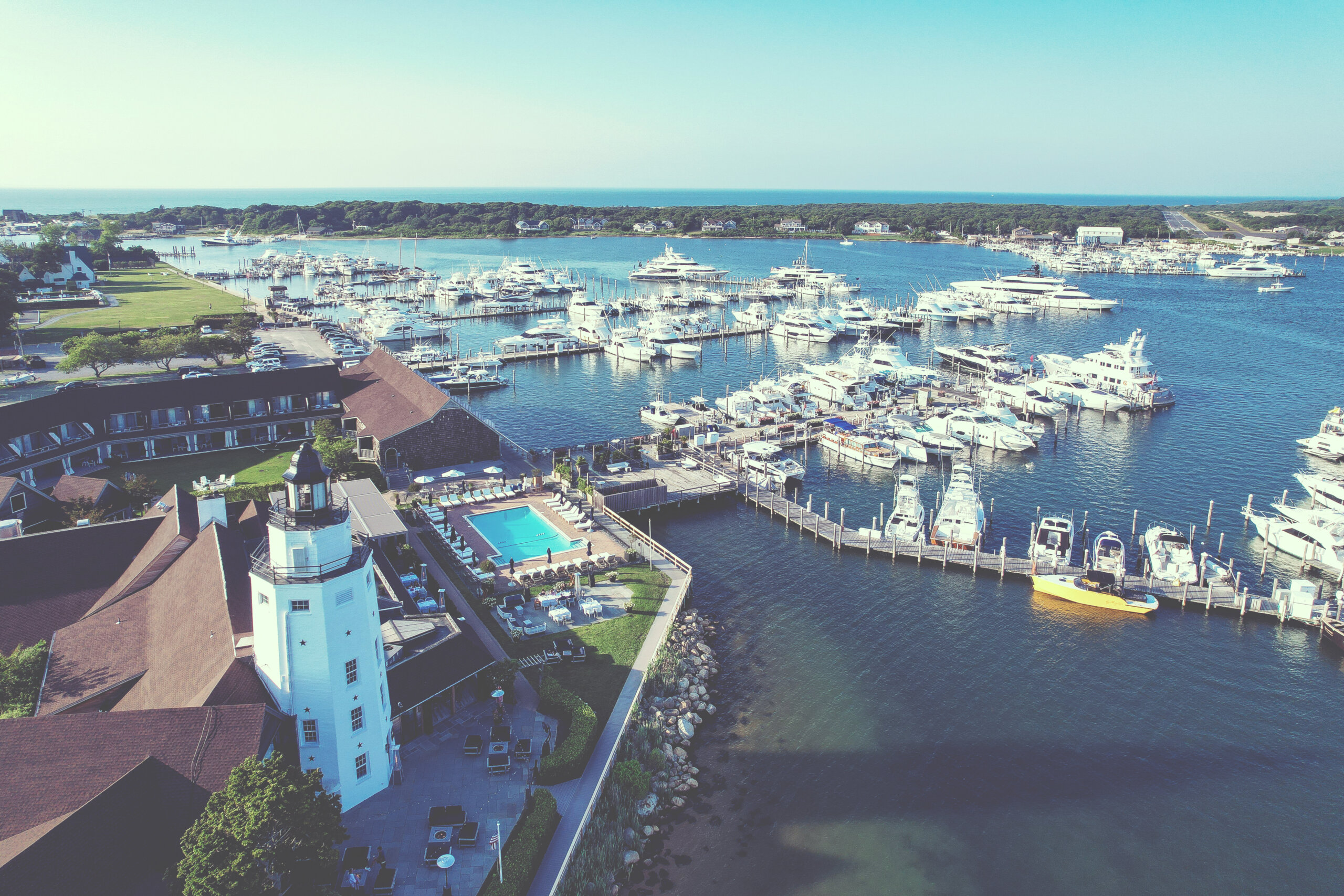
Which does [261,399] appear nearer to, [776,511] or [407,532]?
[407,532]

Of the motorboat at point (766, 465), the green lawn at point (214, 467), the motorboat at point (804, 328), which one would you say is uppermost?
the motorboat at point (804, 328)

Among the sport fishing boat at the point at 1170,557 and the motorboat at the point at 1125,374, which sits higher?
the motorboat at the point at 1125,374

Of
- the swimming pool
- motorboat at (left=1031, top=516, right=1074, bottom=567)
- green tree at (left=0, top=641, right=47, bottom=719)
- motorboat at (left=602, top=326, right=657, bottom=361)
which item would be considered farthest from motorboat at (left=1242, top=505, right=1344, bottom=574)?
motorboat at (left=602, top=326, right=657, bottom=361)

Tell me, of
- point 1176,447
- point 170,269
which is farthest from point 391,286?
point 1176,447

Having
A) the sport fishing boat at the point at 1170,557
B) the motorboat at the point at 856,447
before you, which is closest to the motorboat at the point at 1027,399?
the motorboat at the point at 856,447

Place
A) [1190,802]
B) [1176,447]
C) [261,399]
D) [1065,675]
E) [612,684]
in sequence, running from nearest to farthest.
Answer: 1. [1190,802]
2. [612,684]
3. [1065,675]
4. [261,399]
5. [1176,447]

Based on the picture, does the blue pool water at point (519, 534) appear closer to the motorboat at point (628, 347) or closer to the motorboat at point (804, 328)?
the motorboat at point (628, 347)

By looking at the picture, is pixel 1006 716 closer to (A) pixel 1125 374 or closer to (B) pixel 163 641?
(B) pixel 163 641
